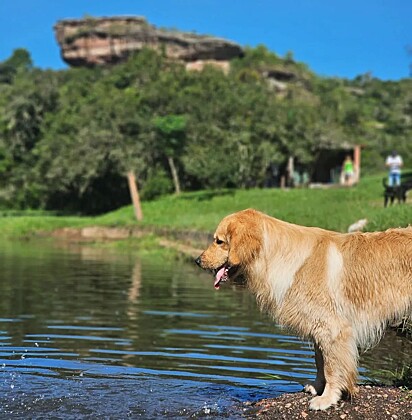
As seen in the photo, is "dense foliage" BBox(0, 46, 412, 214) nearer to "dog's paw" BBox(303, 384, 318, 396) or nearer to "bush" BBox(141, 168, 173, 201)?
"bush" BBox(141, 168, 173, 201)

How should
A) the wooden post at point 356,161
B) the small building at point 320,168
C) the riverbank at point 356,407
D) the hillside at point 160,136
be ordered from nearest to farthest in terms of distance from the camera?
the riverbank at point 356,407 → the hillside at point 160,136 → the wooden post at point 356,161 → the small building at point 320,168

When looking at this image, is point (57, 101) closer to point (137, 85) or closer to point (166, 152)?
point (137, 85)

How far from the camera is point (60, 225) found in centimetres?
4353

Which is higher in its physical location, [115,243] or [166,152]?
[166,152]

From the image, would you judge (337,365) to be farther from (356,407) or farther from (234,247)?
(234,247)

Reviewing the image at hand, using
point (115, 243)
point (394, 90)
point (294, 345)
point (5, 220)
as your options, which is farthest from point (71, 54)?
point (294, 345)

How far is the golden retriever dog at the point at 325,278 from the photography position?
6.81 m

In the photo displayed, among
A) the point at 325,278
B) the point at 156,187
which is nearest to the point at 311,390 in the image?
the point at 325,278

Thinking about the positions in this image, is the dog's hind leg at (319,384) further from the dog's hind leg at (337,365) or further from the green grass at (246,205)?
the green grass at (246,205)

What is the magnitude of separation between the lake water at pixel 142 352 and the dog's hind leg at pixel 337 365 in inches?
42.9

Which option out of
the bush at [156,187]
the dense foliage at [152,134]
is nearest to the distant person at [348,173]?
the dense foliage at [152,134]

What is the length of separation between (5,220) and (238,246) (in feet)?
142

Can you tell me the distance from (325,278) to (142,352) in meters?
4.75

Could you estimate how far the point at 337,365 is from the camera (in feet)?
22.2
